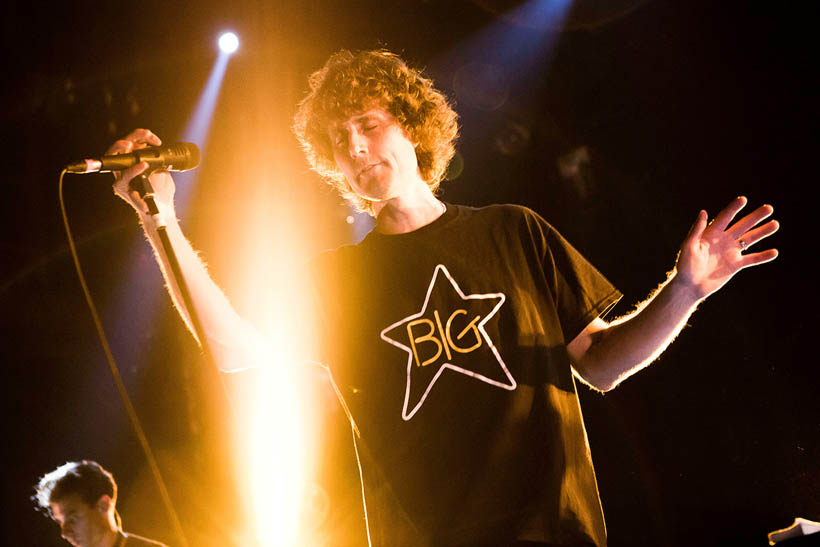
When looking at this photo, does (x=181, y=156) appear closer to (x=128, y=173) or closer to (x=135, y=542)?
(x=128, y=173)

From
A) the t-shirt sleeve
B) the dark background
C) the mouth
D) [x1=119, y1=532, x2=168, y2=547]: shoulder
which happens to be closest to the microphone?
the mouth

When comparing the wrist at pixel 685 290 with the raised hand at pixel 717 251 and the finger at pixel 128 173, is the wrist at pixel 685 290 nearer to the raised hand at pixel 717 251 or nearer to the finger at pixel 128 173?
the raised hand at pixel 717 251

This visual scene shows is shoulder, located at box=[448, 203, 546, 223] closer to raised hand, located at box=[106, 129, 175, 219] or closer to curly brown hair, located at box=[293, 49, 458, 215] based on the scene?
curly brown hair, located at box=[293, 49, 458, 215]

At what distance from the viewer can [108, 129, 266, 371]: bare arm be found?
62.9 inches

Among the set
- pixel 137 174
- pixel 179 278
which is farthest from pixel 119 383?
pixel 137 174

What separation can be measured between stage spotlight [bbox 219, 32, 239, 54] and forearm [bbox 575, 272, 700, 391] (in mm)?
3505

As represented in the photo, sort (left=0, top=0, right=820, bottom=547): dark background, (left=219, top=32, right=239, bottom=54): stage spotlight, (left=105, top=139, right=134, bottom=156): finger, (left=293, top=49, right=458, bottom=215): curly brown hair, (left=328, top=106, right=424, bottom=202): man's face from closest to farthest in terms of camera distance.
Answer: (left=105, top=139, right=134, bottom=156): finger
(left=328, top=106, right=424, bottom=202): man's face
(left=293, top=49, right=458, bottom=215): curly brown hair
(left=0, top=0, right=820, bottom=547): dark background
(left=219, top=32, right=239, bottom=54): stage spotlight

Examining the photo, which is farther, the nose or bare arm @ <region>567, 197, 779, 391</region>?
the nose

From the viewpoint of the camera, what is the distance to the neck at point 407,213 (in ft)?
6.40

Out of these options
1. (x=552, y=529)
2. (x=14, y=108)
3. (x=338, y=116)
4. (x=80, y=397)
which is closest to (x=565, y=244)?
(x=552, y=529)

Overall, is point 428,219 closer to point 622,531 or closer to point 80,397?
point 622,531

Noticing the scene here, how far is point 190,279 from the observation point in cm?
176

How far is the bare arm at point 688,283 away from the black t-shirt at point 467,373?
0.11m

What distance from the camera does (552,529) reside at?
142cm
